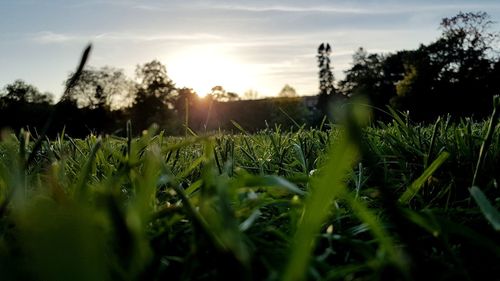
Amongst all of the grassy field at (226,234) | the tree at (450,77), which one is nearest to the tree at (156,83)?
the tree at (450,77)

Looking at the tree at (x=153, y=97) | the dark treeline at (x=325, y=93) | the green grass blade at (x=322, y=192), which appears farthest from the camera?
the tree at (x=153, y=97)

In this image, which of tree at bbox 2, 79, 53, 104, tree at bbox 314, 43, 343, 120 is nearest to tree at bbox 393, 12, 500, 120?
tree at bbox 314, 43, 343, 120

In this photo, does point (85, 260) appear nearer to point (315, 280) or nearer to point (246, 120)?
point (315, 280)

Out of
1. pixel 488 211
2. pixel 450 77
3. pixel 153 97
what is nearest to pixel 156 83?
pixel 153 97

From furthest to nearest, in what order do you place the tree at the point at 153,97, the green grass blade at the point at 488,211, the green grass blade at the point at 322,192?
the tree at the point at 153,97 → the green grass blade at the point at 488,211 → the green grass blade at the point at 322,192

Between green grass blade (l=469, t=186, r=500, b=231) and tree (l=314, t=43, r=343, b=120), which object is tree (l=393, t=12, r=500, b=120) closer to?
tree (l=314, t=43, r=343, b=120)

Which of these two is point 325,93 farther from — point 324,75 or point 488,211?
point 488,211

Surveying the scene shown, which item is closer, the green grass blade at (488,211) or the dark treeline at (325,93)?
the green grass blade at (488,211)

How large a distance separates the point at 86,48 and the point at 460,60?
69.9 metres

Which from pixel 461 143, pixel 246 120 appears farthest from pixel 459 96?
pixel 461 143

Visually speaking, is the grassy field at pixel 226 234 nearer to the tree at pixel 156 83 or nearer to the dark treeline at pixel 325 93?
the dark treeline at pixel 325 93

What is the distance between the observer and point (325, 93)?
9981 cm

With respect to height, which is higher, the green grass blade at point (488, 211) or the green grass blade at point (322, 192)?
the green grass blade at point (322, 192)

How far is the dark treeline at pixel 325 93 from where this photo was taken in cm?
5816
